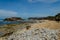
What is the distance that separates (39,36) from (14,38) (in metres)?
2.30

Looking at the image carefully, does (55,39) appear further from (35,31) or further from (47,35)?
(35,31)

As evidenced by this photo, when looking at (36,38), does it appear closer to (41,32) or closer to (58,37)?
(41,32)

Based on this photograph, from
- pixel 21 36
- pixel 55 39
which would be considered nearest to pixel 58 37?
pixel 55 39

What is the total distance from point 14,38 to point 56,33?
3.76 metres

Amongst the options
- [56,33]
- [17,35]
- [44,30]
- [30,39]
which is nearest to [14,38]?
[17,35]

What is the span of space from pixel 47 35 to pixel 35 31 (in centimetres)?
122

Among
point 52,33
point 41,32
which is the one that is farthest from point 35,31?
point 52,33

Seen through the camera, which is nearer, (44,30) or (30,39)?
(30,39)

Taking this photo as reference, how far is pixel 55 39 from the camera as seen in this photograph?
13.3 metres

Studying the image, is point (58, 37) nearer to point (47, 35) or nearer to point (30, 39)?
point (47, 35)

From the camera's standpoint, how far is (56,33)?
14.1 m

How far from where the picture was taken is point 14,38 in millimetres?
14266

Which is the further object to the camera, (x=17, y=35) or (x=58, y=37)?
(x=17, y=35)

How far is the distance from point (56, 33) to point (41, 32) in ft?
4.34
